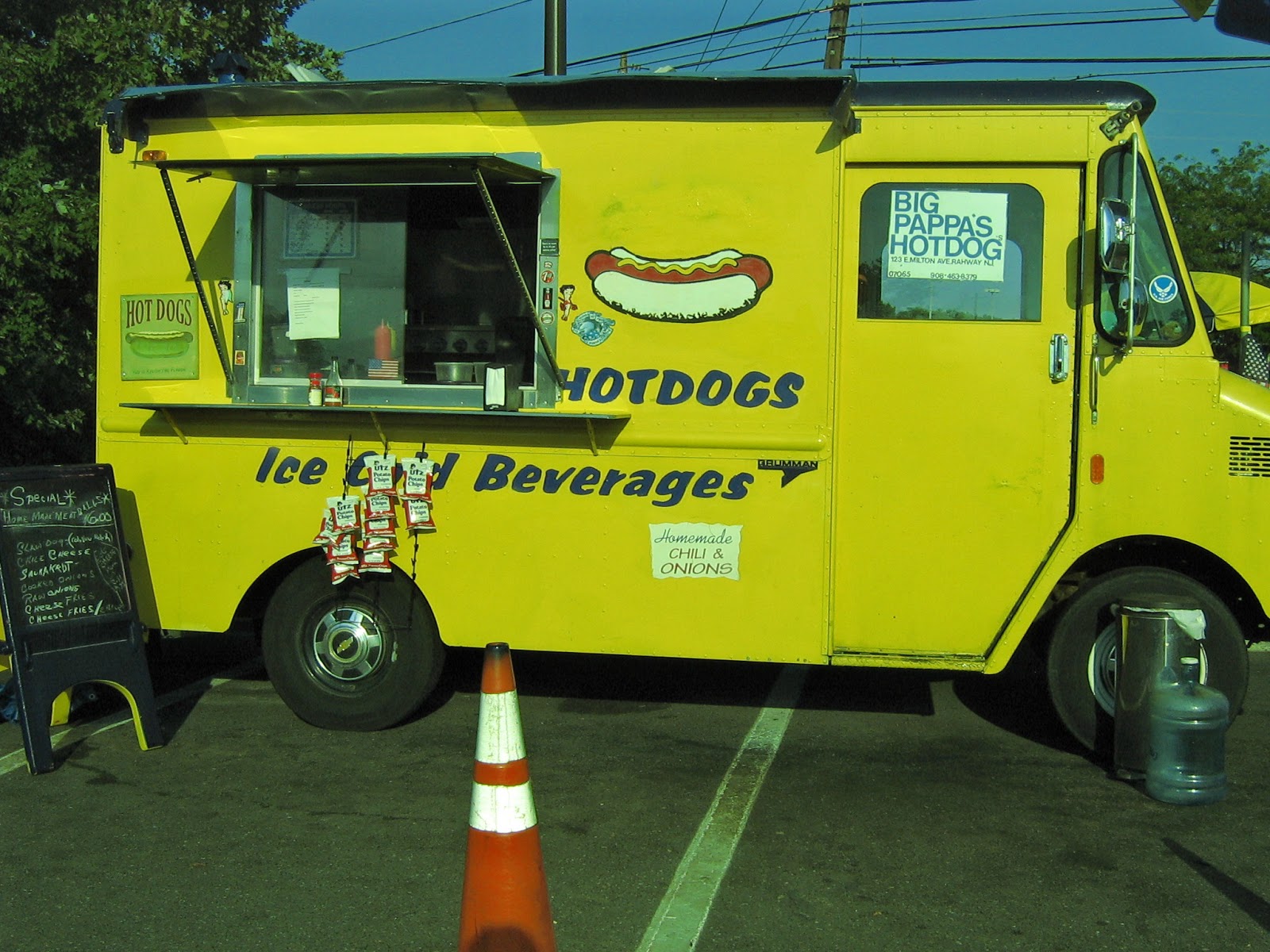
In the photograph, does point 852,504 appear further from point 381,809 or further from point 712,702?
point 381,809

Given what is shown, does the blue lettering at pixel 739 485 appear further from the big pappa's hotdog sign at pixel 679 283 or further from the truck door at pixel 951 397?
the big pappa's hotdog sign at pixel 679 283

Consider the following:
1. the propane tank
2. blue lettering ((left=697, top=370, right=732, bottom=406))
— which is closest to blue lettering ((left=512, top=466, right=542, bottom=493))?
blue lettering ((left=697, top=370, right=732, bottom=406))

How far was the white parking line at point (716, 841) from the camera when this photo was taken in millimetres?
4078

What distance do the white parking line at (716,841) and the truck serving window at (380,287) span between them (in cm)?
208

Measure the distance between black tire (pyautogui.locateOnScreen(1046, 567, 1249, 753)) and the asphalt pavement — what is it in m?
0.24

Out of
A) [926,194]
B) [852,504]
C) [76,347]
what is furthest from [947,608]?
[76,347]

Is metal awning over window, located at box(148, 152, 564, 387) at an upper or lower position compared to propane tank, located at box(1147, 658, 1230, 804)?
upper

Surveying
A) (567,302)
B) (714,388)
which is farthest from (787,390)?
(567,302)

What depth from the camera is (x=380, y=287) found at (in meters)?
6.24

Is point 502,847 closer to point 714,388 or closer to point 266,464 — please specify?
point 714,388

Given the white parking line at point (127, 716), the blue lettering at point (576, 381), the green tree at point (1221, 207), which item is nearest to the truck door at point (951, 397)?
the blue lettering at point (576, 381)

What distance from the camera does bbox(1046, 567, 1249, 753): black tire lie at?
574 cm

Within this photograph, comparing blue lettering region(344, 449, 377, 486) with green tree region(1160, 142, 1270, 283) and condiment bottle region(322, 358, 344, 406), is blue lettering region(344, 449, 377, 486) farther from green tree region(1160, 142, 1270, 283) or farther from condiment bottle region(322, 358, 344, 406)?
green tree region(1160, 142, 1270, 283)

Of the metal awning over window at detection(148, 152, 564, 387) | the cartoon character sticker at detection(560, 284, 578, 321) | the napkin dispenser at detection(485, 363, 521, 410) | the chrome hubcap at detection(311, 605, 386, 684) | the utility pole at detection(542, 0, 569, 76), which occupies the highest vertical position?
the utility pole at detection(542, 0, 569, 76)
